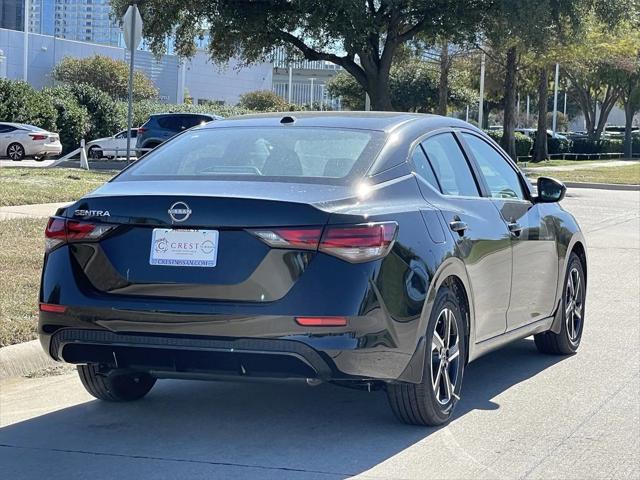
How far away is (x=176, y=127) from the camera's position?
108 feet

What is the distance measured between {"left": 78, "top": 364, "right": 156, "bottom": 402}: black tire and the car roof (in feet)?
5.14

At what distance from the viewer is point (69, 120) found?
3950 centimetres

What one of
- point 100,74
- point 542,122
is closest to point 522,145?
point 542,122

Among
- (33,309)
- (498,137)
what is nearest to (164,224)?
(33,309)

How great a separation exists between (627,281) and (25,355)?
Result: 23.9ft

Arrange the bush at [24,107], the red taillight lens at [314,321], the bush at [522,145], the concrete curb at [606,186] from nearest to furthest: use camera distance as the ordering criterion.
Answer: the red taillight lens at [314,321] → the concrete curb at [606,186] → the bush at [24,107] → the bush at [522,145]

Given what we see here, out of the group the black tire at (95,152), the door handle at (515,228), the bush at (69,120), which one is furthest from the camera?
the bush at (69,120)

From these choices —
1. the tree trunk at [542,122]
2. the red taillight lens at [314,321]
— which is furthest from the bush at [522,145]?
the red taillight lens at [314,321]

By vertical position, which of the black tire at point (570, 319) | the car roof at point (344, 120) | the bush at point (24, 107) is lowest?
the black tire at point (570, 319)

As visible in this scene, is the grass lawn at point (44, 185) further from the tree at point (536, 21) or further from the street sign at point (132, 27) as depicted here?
the tree at point (536, 21)

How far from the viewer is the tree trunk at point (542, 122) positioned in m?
48.2

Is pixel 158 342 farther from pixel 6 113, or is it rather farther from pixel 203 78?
pixel 203 78

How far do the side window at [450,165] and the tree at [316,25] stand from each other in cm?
2362

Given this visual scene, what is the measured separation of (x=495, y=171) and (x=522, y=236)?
502 millimetres
